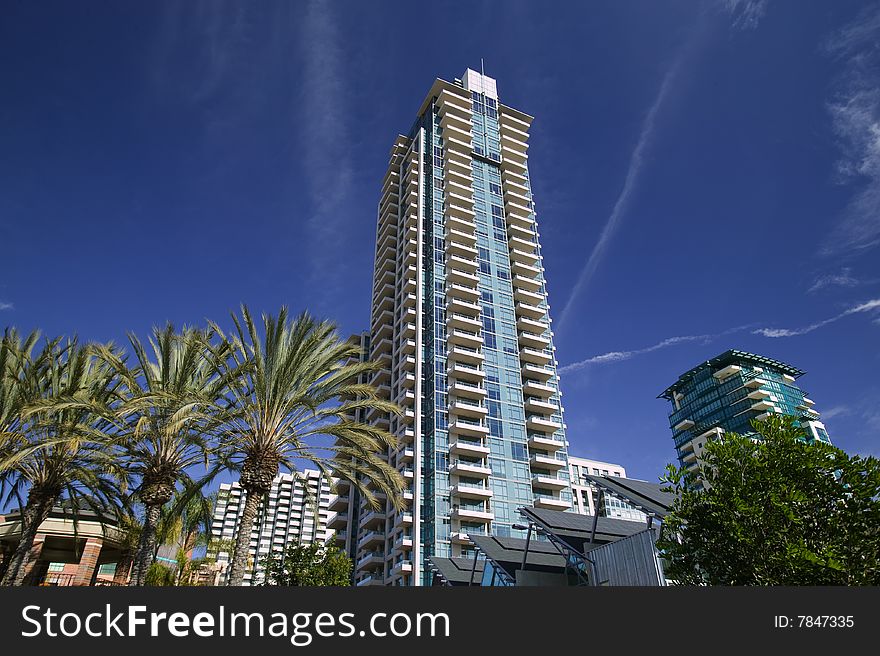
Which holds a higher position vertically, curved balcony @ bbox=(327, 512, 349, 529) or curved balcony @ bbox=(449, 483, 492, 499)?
curved balcony @ bbox=(327, 512, 349, 529)

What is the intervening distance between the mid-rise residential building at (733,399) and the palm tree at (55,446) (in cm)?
10082

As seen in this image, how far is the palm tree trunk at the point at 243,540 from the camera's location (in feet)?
56.2

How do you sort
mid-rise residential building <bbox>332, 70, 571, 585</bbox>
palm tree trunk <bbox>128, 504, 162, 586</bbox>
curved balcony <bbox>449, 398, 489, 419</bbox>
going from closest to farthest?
1. palm tree trunk <bbox>128, 504, 162, 586</bbox>
2. mid-rise residential building <bbox>332, 70, 571, 585</bbox>
3. curved balcony <bbox>449, 398, 489, 419</bbox>

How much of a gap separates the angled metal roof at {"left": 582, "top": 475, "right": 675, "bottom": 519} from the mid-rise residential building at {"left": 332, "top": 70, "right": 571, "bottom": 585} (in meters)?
28.2

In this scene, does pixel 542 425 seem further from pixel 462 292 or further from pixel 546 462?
pixel 462 292

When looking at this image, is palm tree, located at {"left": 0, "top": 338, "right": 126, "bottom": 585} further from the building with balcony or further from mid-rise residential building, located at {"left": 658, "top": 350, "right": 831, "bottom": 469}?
mid-rise residential building, located at {"left": 658, "top": 350, "right": 831, "bottom": 469}

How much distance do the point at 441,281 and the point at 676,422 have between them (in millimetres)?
74902

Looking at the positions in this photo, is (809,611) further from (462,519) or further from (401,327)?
(401,327)

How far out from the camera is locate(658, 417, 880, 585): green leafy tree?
1184cm

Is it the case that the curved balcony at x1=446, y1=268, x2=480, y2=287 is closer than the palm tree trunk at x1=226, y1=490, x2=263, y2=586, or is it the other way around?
the palm tree trunk at x1=226, y1=490, x2=263, y2=586

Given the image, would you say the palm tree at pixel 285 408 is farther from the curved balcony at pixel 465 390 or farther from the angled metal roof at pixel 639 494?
the curved balcony at pixel 465 390

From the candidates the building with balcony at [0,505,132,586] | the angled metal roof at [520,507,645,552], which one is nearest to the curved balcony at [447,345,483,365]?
the angled metal roof at [520,507,645,552]

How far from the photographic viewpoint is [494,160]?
8519cm

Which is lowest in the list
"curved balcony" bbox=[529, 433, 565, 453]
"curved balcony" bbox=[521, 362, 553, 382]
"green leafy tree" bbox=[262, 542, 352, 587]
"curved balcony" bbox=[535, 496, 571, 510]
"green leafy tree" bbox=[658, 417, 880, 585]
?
"green leafy tree" bbox=[658, 417, 880, 585]
